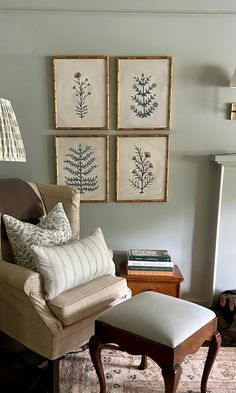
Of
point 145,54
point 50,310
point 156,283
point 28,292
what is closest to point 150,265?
point 156,283

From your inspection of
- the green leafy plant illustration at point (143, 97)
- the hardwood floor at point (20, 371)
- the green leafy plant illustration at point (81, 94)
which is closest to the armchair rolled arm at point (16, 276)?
the hardwood floor at point (20, 371)

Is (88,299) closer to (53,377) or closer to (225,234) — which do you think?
(53,377)

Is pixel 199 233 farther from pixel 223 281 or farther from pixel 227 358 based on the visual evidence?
pixel 227 358

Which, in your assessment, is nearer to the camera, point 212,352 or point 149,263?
point 212,352

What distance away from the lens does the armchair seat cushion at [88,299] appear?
1573 millimetres

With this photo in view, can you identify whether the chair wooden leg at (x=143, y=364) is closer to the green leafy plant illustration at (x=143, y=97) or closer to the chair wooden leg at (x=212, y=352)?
the chair wooden leg at (x=212, y=352)

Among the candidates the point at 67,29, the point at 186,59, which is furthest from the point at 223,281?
the point at 67,29

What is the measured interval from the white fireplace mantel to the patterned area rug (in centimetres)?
59

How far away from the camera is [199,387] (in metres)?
1.73

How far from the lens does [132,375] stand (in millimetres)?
1813

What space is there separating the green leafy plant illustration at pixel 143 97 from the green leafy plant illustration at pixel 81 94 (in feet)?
1.11

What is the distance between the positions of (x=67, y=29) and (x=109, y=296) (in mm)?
1834

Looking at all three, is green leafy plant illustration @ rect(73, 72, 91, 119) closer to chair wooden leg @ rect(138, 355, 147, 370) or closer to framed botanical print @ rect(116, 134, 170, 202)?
framed botanical print @ rect(116, 134, 170, 202)

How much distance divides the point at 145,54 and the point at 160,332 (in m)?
1.86
